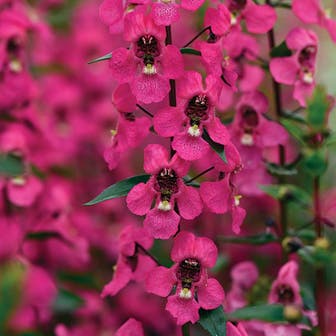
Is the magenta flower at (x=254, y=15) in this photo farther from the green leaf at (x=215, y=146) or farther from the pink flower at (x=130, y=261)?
the pink flower at (x=130, y=261)

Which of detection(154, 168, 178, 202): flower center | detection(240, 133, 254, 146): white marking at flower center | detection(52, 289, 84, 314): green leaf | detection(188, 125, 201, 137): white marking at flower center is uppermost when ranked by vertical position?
detection(188, 125, 201, 137): white marking at flower center

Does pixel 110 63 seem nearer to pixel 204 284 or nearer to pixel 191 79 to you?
pixel 191 79

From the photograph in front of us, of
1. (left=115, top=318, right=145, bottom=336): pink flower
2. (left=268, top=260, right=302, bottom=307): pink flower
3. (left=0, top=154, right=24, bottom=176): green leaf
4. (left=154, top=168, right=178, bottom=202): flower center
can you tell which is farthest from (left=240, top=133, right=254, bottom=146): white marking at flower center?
(left=0, top=154, right=24, bottom=176): green leaf

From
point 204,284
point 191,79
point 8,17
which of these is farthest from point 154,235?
point 8,17

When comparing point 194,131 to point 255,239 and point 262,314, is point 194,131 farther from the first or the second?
point 255,239

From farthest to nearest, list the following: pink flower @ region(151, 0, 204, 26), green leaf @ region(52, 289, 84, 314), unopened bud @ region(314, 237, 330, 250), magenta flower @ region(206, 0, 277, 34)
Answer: green leaf @ region(52, 289, 84, 314) < magenta flower @ region(206, 0, 277, 34) < unopened bud @ region(314, 237, 330, 250) < pink flower @ region(151, 0, 204, 26)

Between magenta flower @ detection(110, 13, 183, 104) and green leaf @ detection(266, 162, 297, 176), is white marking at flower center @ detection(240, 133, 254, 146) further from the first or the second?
magenta flower @ detection(110, 13, 183, 104)

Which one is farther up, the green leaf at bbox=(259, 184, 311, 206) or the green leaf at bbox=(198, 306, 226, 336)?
the green leaf at bbox=(259, 184, 311, 206)
